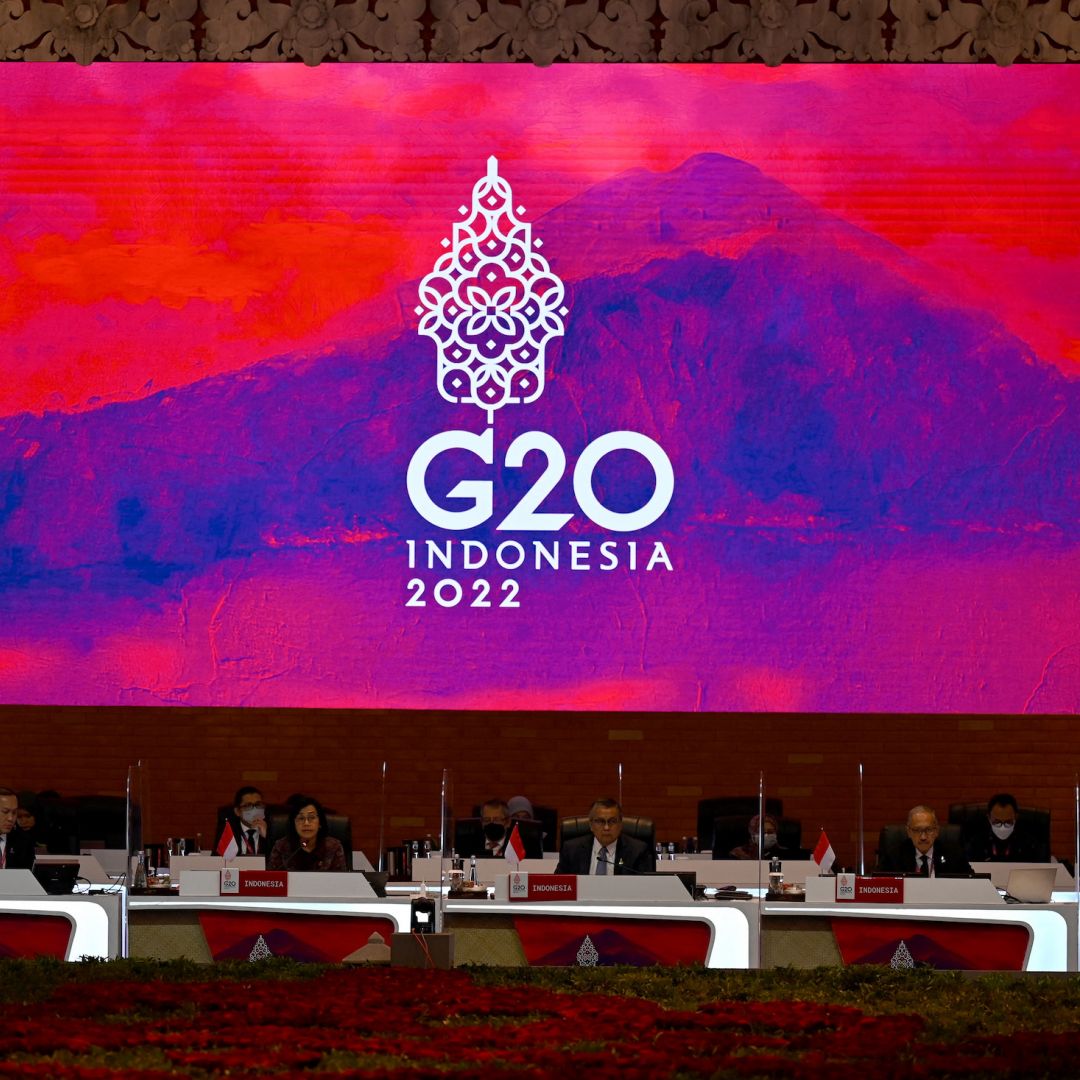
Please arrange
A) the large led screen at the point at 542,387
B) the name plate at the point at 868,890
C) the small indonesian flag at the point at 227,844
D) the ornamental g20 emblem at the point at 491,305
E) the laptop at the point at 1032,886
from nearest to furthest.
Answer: the name plate at the point at 868,890 < the laptop at the point at 1032,886 < the small indonesian flag at the point at 227,844 < the large led screen at the point at 542,387 < the ornamental g20 emblem at the point at 491,305

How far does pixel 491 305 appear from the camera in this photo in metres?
8.22

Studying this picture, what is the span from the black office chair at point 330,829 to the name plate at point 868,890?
2.18 metres

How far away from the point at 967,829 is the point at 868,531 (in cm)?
160

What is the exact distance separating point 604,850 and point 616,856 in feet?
0.18

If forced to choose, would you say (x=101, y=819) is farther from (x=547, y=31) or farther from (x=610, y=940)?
(x=547, y=31)

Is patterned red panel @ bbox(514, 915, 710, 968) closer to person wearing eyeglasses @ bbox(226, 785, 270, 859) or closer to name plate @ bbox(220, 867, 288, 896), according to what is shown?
name plate @ bbox(220, 867, 288, 896)

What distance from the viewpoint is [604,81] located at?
8.24 m

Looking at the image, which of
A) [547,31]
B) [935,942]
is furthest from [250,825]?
[547,31]

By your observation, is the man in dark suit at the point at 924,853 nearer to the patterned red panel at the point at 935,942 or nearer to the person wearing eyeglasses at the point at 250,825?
the patterned red panel at the point at 935,942

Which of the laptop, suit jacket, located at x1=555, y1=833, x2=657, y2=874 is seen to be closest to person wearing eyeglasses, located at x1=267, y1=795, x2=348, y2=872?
suit jacket, located at x1=555, y1=833, x2=657, y2=874

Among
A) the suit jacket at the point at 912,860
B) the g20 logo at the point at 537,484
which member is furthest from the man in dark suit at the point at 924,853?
the g20 logo at the point at 537,484

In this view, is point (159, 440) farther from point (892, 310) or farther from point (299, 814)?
point (892, 310)

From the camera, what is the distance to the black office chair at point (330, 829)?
7691 millimetres

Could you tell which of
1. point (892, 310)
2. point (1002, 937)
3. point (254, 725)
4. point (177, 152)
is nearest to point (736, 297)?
point (892, 310)
